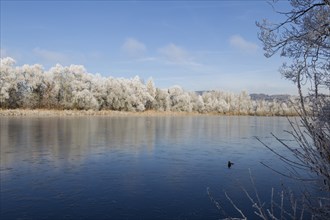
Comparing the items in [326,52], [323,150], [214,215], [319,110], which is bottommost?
[214,215]

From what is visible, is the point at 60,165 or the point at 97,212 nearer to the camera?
the point at 97,212

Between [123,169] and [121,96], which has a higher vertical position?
[121,96]

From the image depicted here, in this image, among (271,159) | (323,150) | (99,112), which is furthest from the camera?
(99,112)

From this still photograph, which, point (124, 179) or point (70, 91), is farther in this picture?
point (70, 91)

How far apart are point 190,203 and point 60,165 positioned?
8734 mm

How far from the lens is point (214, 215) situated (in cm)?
1149

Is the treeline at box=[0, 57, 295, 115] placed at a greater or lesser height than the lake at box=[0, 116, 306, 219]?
greater

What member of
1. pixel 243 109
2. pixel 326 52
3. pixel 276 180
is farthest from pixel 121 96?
pixel 326 52

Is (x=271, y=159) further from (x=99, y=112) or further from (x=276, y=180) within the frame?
(x=99, y=112)

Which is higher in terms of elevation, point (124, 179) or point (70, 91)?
point (70, 91)

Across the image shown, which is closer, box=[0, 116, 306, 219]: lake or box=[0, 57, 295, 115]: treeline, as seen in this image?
box=[0, 116, 306, 219]: lake

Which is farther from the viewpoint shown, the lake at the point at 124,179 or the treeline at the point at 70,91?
the treeline at the point at 70,91

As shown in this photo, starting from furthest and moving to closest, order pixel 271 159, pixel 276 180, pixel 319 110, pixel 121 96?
1. pixel 121 96
2. pixel 271 159
3. pixel 276 180
4. pixel 319 110

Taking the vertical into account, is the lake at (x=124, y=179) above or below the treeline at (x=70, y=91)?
below
